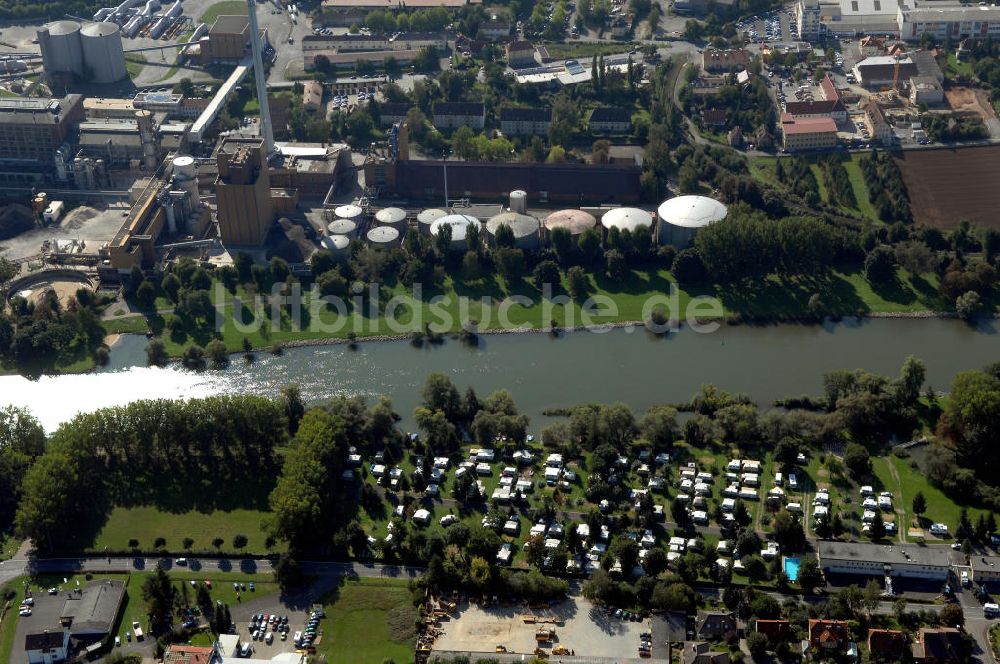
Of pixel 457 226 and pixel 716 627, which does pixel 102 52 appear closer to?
pixel 457 226

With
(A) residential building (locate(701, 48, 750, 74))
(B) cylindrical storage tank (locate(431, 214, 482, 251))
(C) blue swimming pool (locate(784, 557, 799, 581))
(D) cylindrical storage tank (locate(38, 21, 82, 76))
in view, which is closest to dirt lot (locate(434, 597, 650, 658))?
(C) blue swimming pool (locate(784, 557, 799, 581))

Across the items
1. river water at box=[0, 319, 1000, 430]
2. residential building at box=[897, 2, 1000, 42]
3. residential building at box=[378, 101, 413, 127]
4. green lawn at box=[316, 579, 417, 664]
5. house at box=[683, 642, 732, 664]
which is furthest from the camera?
residential building at box=[897, 2, 1000, 42]

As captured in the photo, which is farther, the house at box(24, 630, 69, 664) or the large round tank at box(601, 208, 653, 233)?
Answer: the large round tank at box(601, 208, 653, 233)

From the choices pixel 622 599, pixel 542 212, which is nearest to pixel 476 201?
pixel 542 212

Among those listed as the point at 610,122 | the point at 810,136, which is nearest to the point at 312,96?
the point at 610,122

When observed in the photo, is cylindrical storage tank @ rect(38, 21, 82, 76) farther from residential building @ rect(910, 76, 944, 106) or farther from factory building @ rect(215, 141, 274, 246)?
residential building @ rect(910, 76, 944, 106)

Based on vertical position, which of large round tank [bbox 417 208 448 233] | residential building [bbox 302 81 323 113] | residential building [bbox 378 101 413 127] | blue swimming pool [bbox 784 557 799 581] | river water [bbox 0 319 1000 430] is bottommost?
blue swimming pool [bbox 784 557 799 581]

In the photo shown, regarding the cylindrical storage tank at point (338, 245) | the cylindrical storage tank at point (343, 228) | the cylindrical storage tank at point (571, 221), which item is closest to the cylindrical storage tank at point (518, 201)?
the cylindrical storage tank at point (571, 221)
